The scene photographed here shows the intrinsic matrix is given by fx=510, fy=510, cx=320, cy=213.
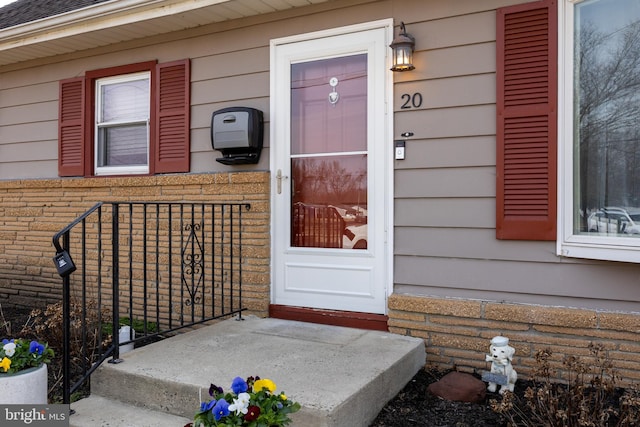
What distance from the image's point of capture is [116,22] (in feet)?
13.8

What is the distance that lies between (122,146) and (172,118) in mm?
738

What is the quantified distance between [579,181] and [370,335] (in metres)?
1.59

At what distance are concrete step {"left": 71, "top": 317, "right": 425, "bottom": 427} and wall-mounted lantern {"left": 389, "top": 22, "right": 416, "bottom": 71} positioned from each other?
179 cm

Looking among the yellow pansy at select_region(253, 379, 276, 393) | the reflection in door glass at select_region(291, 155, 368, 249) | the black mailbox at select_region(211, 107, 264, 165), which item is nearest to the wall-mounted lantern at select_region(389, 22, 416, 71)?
the reflection in door glass at select_region(291, 155, 368, 249)

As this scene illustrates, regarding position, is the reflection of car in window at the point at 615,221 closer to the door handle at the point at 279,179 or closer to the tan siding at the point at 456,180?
the tan siding at the point at 456,180

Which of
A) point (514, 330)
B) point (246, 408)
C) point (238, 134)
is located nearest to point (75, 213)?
point (238, 134)

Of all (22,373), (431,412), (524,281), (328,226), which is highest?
(328,226)

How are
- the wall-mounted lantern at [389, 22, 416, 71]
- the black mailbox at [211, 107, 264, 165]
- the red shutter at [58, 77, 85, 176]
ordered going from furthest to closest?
the red shutter at [58, 77, 85, 176], the black mailbox at [211, 107, 264, 165], the wall-mounted lantern at [389, 22, 416, 71]

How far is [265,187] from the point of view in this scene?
3.91 metres

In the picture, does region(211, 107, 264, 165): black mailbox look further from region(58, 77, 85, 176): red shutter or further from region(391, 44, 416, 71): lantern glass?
region(58, 77, 85, 176): red shutter

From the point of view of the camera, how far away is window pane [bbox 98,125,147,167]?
4.67 m

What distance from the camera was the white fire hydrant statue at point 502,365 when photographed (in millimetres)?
2803

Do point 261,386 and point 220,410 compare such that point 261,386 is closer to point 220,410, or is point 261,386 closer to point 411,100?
point 220,410

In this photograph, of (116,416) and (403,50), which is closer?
(116,416)
